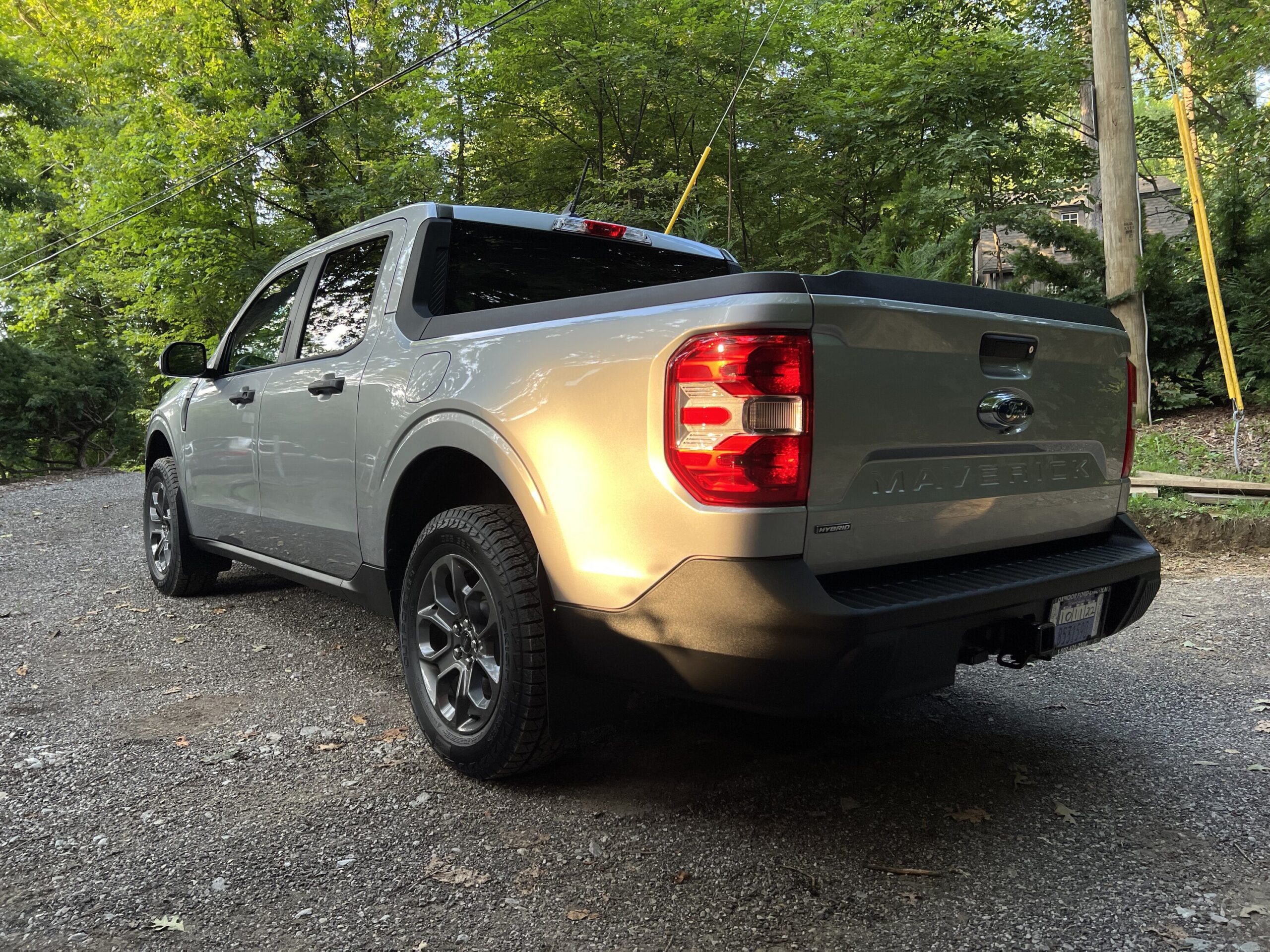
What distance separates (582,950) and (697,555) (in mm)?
926

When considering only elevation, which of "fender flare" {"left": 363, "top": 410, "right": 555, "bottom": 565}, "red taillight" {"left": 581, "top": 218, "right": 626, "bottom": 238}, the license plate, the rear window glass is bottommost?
the license plate

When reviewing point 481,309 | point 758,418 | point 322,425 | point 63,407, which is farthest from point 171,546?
point 63,407

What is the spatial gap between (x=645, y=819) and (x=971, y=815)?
0.97m

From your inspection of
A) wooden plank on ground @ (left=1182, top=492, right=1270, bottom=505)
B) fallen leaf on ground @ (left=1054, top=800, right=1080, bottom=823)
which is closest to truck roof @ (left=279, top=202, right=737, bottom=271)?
fallen leaf on ground @ (left=1054, top=800, right=1080, bottom=823)

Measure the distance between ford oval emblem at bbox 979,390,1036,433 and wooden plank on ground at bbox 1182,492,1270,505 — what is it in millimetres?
5672

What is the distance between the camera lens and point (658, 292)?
7.96 feet

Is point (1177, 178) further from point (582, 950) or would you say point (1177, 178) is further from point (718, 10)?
point (582, 950)

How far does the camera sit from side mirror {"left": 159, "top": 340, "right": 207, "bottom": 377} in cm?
473

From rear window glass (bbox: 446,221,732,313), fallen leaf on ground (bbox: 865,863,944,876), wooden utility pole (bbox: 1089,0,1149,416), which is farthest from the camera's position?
wooden utility pole (bbox: 1089,0,1149,416)

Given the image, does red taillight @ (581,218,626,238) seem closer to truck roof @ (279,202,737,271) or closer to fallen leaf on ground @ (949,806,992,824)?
truck roof @ (279,202,737,271)

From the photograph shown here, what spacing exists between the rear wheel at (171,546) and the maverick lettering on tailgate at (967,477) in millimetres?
4374

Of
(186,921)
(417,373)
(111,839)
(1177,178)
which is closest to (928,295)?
(417,373)

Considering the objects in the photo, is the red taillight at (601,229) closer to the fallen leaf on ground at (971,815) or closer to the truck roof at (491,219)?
the truck roof at (491,219)

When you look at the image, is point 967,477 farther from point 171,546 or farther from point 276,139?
point 276,139
